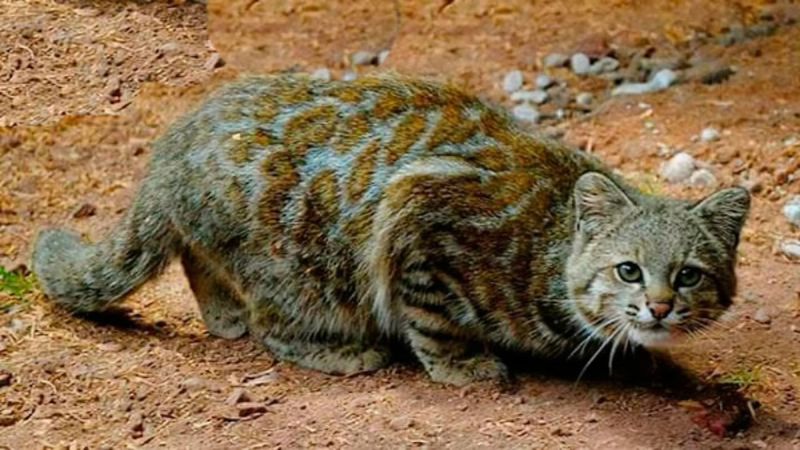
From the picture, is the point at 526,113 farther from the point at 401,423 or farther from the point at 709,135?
the point at 401,423

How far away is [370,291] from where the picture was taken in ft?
18.0

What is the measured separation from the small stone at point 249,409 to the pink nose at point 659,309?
1347 millimetres

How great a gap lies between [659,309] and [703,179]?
202 centimetres

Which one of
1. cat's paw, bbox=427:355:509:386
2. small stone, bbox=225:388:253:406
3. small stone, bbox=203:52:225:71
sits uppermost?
small stone, bbox=203:52:225:71

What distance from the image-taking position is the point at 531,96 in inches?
296

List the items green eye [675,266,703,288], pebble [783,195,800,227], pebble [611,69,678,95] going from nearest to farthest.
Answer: green eye [675,266,703,288] < pebble [783,195,800,227] < pebble [611,69,678,95]

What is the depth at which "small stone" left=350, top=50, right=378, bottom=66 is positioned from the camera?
305 inches

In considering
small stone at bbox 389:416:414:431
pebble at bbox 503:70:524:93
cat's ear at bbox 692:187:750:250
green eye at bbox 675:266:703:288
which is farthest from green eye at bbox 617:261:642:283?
pebble at bbox 503:70:524:93

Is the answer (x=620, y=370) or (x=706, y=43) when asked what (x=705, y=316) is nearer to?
(x=620, y=370)

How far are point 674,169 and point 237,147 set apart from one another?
2.18 meters

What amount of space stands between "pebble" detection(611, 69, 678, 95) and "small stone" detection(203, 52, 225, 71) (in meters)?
1.94

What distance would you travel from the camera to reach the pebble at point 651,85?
745 cm

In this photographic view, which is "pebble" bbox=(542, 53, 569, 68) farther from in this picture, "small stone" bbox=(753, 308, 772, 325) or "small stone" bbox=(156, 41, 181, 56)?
"small stone" bbox=(753, 308, 772, 325)

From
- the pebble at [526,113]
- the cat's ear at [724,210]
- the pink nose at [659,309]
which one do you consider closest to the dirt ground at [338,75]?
the pebble at [526,113]
